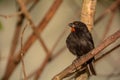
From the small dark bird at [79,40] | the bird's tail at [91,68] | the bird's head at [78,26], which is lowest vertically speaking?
the bird's tail at [91,68]

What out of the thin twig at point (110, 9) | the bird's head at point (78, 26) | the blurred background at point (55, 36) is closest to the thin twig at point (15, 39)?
the blurred background at point (55, 36)

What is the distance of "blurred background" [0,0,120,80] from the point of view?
2.99 m

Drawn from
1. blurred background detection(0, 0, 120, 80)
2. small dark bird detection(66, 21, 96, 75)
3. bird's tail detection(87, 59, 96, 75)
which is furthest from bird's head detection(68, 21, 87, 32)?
blurred background detection(0, 0, 120, 80)

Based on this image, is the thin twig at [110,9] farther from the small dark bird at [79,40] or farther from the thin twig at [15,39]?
the small dark bird at [79,40]

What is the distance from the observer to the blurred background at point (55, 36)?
2992 mm

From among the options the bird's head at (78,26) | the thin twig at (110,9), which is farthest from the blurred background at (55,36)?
the bird's head at (78,26)

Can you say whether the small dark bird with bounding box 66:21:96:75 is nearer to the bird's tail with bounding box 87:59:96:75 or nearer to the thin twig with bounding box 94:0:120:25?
the bird's tail with bounding box 87:59:96:75

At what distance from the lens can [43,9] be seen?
9.86 feet

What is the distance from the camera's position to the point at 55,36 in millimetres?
3047

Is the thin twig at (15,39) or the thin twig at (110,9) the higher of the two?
the thin twig at (15,39)

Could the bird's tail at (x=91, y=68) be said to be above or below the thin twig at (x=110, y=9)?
below

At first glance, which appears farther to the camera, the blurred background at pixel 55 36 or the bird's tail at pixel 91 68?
the blurred background at pixel 55 36

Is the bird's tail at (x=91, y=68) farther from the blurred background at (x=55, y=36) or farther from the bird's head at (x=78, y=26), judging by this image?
the blurred background at (x=55, y=36)

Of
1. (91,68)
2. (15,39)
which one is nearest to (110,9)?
(15,39)
